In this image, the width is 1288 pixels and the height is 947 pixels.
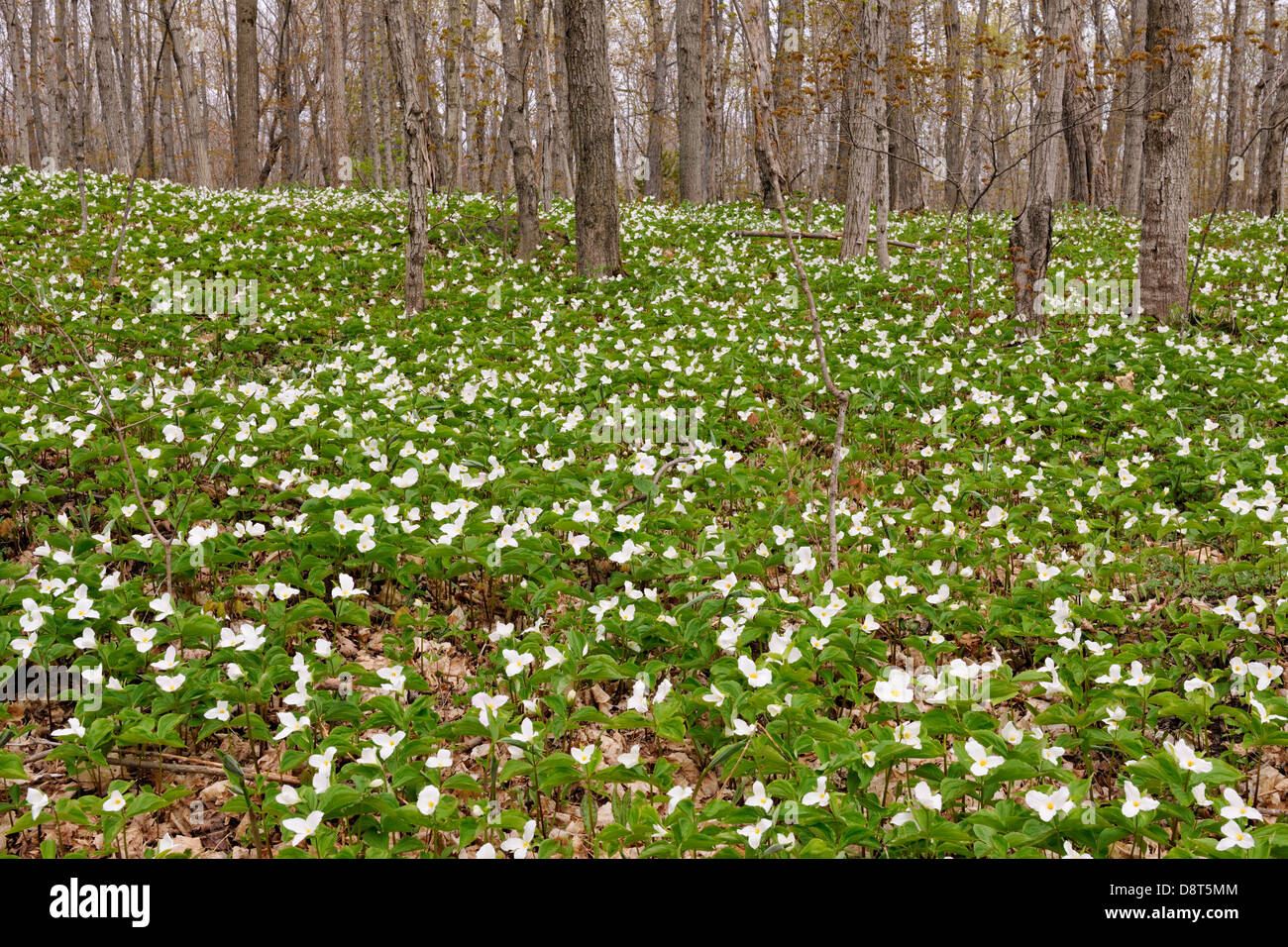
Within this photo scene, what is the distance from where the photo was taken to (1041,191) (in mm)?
7582

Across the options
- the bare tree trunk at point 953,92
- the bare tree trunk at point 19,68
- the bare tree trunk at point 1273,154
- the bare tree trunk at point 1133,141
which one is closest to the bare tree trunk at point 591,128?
the bare tree trunk at point 953,92

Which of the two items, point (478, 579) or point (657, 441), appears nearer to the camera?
point (478, 579)

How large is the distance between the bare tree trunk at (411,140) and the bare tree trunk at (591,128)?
1.77m

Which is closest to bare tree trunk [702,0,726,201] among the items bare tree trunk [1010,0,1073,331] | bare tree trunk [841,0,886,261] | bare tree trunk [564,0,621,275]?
bare tree trunk [841,0,886,261]

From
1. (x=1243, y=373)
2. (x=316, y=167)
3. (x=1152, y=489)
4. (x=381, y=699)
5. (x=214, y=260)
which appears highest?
(x=316, y=167)

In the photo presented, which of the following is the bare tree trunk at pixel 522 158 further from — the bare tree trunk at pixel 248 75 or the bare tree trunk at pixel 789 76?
the bare tree trunk at pixel 248 75

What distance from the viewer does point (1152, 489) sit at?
14.9 feet

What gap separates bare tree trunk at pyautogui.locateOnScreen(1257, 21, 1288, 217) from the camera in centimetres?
1336

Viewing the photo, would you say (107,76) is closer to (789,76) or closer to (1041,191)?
(789,76)

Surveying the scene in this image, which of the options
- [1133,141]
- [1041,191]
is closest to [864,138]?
[1041,191]

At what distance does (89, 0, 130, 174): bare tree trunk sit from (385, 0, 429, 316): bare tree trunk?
9.74 meters

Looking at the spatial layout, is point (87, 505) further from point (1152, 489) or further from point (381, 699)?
point (1152, 489)

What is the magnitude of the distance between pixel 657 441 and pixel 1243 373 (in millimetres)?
4474
